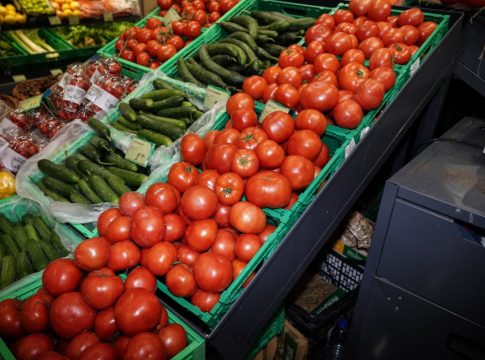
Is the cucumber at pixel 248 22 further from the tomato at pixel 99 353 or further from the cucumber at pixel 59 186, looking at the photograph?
the tomato at pixel 99 353

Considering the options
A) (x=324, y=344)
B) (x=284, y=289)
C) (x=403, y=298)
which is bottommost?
(x=324, y=344)

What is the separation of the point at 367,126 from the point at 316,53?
2.42 feet

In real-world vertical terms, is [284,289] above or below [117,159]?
below

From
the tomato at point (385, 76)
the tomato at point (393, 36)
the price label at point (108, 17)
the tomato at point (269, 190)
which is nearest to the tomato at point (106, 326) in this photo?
the tomato at point (269, 190)

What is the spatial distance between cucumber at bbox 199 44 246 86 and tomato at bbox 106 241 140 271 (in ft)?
5.15

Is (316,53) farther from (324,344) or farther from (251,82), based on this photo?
(324,344)

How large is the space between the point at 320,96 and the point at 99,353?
1510 mm

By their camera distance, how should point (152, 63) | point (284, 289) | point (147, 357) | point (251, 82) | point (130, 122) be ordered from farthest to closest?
point (152, 63) → point (130, 122) → point (251, 82) → point (284, 289) → point (147, 357)

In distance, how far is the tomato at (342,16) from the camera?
103 inches

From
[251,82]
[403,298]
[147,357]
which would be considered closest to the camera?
[147,357]

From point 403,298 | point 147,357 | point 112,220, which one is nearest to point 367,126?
point 403,298

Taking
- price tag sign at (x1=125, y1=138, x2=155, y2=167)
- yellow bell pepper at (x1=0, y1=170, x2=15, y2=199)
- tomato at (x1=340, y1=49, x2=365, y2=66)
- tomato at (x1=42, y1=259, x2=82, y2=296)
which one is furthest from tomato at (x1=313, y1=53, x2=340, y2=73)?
yellow bell pepper at (x1=0, y1=170, x2=15, y2=199)

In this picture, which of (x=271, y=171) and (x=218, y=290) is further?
(x=271, y=171)

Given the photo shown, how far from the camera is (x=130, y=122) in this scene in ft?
8.45
